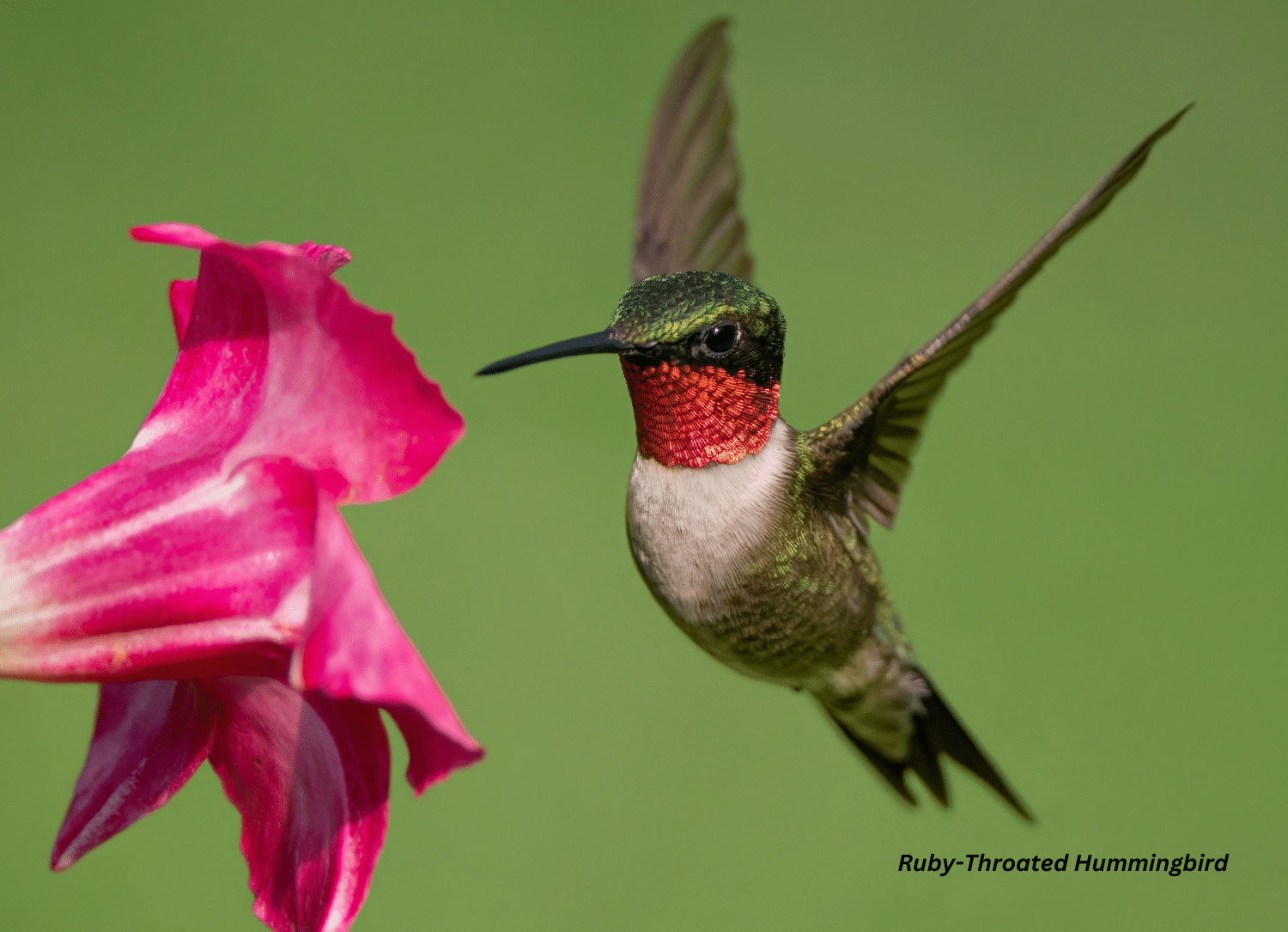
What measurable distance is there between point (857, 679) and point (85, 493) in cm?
46

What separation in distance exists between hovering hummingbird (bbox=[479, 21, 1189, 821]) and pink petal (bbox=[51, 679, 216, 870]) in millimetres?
154

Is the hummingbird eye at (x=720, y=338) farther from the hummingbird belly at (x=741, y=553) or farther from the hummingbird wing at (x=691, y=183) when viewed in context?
the hummingbird wing at (x=691, y=183)

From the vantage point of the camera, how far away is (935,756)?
28.9 inches

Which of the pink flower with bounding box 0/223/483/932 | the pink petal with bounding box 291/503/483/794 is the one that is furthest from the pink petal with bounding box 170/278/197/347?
the pink petal with bounding box 291/503/483/794

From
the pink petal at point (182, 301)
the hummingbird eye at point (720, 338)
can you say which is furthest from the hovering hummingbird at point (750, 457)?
the pink petal at point (182, 301)

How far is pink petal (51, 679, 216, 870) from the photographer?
14.7 inches

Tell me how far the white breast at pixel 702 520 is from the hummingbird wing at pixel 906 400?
36 millimetres

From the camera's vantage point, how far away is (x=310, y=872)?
1.20 feet

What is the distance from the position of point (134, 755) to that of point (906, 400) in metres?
0.36

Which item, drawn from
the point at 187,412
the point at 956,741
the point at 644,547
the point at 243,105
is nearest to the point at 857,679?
the point at 956,741

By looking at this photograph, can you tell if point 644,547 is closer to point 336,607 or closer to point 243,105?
point 336,607

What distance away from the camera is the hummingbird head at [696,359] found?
17.7 inches

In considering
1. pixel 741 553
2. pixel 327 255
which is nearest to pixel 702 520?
pixel 741 553

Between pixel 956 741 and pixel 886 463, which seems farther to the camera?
pixel 956 741
